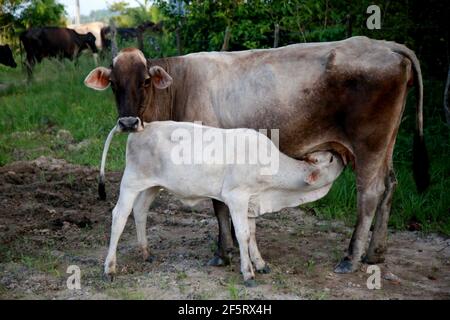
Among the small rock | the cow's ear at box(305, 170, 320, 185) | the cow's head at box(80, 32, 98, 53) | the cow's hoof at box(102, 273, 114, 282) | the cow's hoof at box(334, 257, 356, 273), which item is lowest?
the small rock

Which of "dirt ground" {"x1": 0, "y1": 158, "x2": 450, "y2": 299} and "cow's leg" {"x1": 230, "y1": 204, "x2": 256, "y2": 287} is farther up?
"cow's leg" {"x1": 230, "y1": 204, "x2": 256, "y2": 287}

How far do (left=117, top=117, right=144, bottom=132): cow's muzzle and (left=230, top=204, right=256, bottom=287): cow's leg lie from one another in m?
0.93

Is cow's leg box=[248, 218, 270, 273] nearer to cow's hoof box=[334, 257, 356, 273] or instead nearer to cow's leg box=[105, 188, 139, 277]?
cow's hoof box=[334, 257, 356, 273]

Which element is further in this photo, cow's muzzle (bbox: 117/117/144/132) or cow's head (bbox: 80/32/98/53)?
cow's head (bbox: 80/32/98/53)

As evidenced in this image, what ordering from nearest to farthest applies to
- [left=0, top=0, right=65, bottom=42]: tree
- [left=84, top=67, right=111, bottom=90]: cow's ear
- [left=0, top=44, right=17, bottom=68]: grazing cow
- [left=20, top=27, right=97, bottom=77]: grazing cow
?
[left=84, top=67, right=111, bottom=90]: cow's ear, [left=20, top=27, right=97, bottom=77]: grazing cow, [left=0, top=44, right=17, bottom=68]: grazing cow, [left=0, top=0, right=65, bottom=42]: tree

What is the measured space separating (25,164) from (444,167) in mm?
4977

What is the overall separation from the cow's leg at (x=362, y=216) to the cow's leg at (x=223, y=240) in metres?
0.85

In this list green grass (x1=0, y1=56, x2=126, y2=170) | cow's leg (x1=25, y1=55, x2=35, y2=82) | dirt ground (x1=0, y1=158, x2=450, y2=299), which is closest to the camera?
dirt ground (x1=0, y1=158, x2=450, y2=299)

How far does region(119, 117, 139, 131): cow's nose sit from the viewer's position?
5035mm

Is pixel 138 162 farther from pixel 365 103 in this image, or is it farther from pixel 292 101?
pixel 365 103

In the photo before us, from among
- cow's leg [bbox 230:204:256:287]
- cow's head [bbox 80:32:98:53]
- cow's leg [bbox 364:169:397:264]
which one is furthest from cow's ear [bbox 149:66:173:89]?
cow's head [bbox 80:32:98:53]

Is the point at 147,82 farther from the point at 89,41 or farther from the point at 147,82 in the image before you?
the point at 89,41

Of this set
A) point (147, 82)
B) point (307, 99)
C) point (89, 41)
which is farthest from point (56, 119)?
point (89, 41)

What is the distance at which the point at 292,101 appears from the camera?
530 cm
